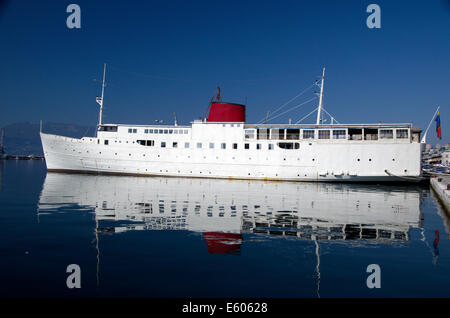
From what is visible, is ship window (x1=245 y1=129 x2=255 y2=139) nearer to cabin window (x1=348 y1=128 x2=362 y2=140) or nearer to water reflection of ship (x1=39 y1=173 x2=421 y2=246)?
cabin window (x1=348 y1=128 x2=362 y2=140)

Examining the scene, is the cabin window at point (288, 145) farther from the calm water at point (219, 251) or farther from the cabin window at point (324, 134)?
the calm water at point (219, 251)

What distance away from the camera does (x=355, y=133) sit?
3275cm

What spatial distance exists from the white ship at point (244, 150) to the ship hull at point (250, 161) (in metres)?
0.09

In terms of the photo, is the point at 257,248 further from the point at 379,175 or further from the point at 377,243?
the point at 379,175

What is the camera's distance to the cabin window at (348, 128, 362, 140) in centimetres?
3262

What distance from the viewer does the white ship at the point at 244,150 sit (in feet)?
104

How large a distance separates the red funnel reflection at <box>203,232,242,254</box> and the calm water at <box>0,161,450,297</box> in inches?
1.1

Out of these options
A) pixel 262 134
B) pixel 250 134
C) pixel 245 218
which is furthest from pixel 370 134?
pixel 245 218

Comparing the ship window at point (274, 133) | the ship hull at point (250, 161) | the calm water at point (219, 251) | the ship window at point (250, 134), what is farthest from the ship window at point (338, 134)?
the calm water at point (219, 251)

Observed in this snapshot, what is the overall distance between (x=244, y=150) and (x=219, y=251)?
26.3 metres

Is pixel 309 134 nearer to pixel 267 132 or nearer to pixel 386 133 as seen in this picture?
pixel 267 132

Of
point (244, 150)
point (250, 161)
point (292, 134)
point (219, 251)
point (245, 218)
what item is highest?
point (292, 134)
